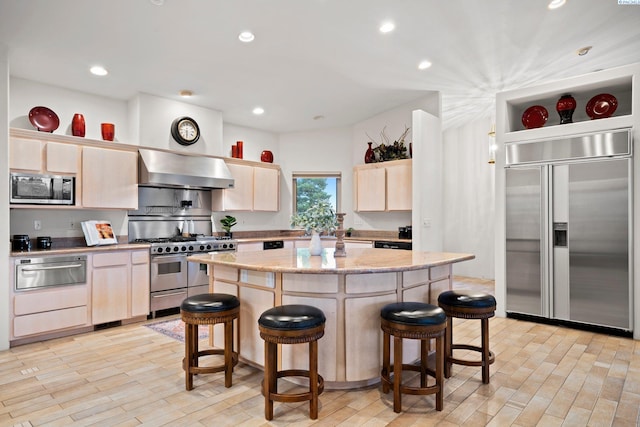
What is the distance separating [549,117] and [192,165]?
189 inches

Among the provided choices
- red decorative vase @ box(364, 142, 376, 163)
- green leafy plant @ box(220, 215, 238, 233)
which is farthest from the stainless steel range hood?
red decorative vase @ box(364, 142, 376, 163)

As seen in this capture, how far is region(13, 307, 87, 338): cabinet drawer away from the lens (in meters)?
3.62

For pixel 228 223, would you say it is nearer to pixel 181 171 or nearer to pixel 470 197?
pixel 181 171

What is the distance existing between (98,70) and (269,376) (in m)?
3.95

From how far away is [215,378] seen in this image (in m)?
2.85

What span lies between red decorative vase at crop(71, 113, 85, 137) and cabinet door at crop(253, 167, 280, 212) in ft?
8.49

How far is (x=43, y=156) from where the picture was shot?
13.1ft

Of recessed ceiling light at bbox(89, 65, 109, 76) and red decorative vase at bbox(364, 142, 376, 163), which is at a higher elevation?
recessed ceiling light at bbox(89, 65, 109, 76)

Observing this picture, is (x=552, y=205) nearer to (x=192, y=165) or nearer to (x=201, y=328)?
(x=201, y=328)

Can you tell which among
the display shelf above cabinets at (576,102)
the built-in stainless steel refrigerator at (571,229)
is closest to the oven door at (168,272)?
the built-in stainless steel refrigerator at (571,229)

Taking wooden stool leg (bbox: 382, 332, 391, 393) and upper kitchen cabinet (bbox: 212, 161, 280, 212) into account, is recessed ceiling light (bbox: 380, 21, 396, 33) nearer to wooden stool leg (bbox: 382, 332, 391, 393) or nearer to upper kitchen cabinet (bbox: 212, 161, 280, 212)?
wooden stool leg (bbox: 382, 332, 391, 393)

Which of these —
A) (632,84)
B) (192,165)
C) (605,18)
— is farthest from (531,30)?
(192,165)

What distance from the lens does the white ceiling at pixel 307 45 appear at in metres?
3.27

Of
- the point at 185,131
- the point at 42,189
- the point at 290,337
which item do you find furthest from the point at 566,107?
the point at 42,189
